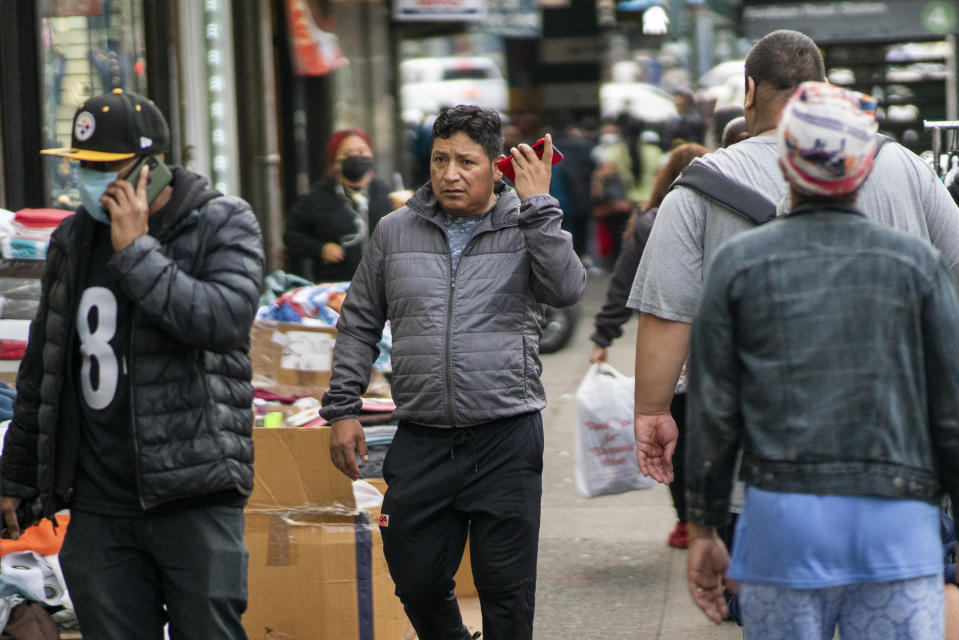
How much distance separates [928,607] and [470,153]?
2.04m

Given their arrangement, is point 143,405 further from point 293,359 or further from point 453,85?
point 453,85

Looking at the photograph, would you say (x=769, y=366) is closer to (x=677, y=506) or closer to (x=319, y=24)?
(x=677, y=506)

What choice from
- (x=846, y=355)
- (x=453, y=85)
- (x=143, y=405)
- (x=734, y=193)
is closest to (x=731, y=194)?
(x=734, y=193)

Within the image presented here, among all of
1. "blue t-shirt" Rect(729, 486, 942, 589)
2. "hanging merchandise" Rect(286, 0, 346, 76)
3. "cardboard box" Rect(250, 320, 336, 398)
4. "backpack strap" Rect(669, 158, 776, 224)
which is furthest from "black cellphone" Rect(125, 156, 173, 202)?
"hanging merchandise" Rect(286, 0, 346, 76)

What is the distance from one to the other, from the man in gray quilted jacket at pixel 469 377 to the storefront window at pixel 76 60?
3.90m

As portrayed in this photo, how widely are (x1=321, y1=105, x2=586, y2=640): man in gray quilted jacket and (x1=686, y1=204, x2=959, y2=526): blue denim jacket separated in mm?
1386

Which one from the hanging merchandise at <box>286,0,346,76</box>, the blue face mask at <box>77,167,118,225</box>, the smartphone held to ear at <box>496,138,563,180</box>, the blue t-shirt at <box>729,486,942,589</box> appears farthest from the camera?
the hanging merchandise at <box>286,0,346,76</box>

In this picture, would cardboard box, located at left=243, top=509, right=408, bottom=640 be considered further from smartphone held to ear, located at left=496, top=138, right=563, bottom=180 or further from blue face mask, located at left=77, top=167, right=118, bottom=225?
blue face mask, located at left=77, top=167, right=118, bottom=225

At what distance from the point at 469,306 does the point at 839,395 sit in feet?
5.37

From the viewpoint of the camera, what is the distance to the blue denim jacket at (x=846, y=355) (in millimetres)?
2791

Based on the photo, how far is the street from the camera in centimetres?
569

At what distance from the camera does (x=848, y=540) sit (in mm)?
2783

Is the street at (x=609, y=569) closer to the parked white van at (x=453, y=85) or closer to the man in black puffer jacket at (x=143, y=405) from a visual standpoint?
the man in black puffer jacket at (x=143, y=405)

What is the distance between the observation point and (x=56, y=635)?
5086 millimetres
